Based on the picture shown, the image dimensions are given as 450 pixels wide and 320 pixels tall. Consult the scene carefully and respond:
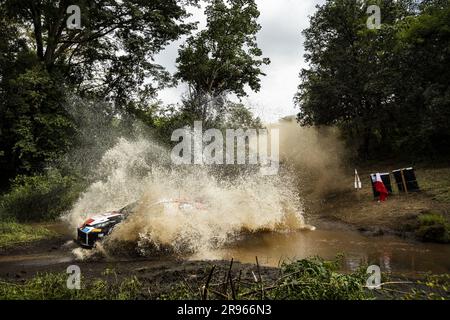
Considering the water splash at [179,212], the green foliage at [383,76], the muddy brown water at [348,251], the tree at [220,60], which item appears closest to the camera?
the muddy brown water at [348,251]

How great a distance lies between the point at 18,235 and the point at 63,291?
25.7ft

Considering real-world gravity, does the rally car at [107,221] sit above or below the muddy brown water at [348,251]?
above

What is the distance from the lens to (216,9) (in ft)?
89.0

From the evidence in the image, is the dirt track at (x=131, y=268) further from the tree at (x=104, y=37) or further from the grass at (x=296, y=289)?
the tree at (x=104, y=37)

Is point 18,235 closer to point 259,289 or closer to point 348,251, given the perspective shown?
point 259,289

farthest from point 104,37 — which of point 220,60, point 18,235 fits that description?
point 18,235

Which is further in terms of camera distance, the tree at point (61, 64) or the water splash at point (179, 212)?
the tree at point (61, 64)

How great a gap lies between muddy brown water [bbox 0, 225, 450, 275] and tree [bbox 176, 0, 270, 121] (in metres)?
18.4

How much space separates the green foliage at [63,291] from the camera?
4738 mm

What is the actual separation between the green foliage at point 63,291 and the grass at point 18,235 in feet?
19.9

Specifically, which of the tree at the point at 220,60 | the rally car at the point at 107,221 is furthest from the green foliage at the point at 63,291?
the tree at the point at 220,60

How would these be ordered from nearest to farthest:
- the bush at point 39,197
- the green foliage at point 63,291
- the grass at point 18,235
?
the green foliage at point 63,291 < the grass at point 18,235 < the bush at point 39,197

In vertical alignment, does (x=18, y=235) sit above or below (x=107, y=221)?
below

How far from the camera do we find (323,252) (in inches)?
338
